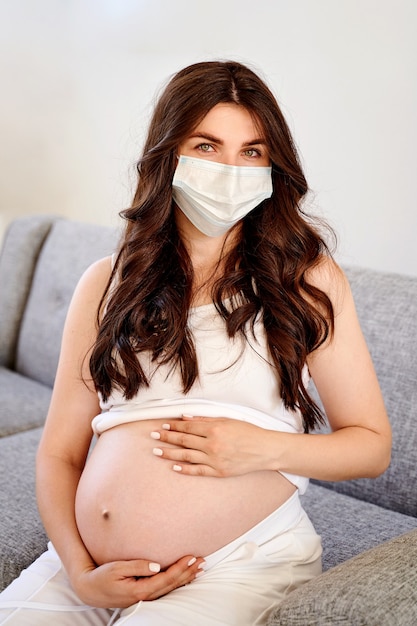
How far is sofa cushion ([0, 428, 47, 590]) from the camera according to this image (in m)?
1.50

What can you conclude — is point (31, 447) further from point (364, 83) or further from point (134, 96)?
point (134, 96)

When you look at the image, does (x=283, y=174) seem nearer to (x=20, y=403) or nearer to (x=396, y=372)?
(x=396, y=372)

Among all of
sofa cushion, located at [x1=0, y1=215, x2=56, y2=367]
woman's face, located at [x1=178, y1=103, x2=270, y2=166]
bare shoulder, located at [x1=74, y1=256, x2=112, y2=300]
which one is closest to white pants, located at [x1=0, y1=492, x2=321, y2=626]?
bare shoulder, located at [x1=74, y1=256, x2=112, y2=300]

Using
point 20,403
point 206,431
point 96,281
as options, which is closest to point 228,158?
point 96,281

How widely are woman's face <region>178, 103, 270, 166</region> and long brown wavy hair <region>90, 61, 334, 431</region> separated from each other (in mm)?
11

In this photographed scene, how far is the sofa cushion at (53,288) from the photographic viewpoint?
247 cm

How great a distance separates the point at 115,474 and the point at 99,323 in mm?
291

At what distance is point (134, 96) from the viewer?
2.95 metres

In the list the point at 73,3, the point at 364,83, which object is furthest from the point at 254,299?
the point at 73,3

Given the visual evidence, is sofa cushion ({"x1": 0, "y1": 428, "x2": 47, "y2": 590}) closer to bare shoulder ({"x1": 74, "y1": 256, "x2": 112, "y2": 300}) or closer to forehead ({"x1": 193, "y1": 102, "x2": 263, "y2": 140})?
bare shoulder ({"x1": 74, "y1": 256, "x2": 112, "y2": 300})

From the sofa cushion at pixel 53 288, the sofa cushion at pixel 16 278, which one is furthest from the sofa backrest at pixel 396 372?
the sofa cushion at pixel 16 278

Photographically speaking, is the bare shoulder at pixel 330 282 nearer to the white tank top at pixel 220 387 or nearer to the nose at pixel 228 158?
the white tank top at pixel 220 387

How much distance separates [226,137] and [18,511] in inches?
36.0

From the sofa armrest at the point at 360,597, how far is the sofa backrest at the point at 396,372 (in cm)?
59
